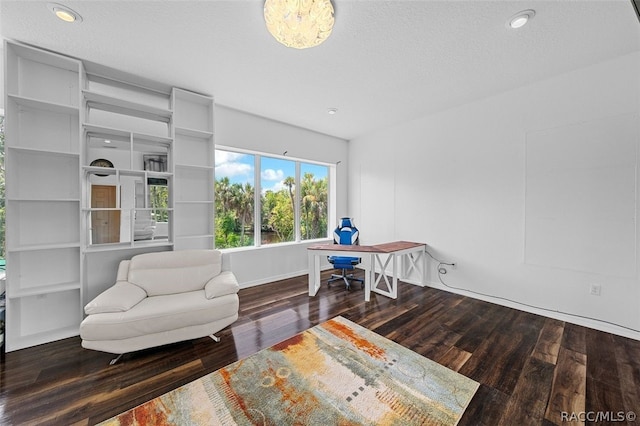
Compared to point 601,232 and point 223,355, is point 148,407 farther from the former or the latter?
point 601,232

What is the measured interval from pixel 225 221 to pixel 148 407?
2.49m

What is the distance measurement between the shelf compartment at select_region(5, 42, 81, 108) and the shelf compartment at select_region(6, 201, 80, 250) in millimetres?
1023

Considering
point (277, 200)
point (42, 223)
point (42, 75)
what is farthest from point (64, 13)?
point (277, 200)

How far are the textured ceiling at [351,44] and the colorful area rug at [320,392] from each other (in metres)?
2.76

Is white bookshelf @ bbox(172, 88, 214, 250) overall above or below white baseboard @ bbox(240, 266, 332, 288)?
above

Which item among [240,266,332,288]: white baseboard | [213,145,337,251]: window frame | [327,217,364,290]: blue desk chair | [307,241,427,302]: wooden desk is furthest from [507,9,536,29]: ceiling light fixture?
[240,266,332,288]: white baseboard

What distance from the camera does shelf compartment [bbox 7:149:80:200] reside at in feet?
7.09

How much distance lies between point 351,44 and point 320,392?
283 centimetres

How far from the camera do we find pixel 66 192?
242cm

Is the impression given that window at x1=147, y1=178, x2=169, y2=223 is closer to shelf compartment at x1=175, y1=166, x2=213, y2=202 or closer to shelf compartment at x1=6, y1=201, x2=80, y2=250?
shelf compartment at x1=175, y1=166, x2=213, y2=202

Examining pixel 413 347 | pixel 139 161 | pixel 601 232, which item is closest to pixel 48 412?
pixel 139 161

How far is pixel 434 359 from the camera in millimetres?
2016

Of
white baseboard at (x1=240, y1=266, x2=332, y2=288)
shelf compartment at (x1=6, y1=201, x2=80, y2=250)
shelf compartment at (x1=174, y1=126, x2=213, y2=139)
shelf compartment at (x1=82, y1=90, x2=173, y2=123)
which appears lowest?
white baseboard at (x1=240, y1=266, x2=332, y2=288)

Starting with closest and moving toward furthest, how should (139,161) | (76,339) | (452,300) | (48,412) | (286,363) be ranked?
(48,412), (286,363), (76,339), (139,161), (452,300)
